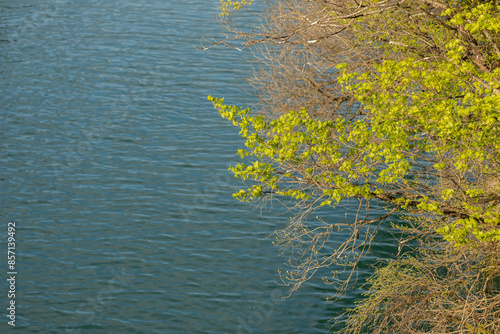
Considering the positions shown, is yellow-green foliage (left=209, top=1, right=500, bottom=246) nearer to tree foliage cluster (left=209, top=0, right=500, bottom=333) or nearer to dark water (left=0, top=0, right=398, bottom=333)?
tree foliage cluster (left=209, top=0, right=500, bottom=333)

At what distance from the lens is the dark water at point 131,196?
2009cm

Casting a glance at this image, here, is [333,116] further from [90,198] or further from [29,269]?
[29,269]

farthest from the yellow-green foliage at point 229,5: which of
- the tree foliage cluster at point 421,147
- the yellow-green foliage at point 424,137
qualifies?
the yellow-green foliage at point 424,137

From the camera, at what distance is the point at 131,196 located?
89.1 ft

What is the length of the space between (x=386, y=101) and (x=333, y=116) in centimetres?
1047

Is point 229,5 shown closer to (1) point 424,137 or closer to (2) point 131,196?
(2) point 131,196

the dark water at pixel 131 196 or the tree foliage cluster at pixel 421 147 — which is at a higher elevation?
the tree foliage cluster at pixel 421 147

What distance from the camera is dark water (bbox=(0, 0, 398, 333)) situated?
65.9 feet

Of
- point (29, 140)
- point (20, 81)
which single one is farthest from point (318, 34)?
point (20, 81)

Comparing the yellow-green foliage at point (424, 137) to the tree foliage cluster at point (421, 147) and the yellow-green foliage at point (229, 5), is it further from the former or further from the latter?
the yellow-green foliage at point (229, 5)

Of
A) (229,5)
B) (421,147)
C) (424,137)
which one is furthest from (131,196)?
(424,137)

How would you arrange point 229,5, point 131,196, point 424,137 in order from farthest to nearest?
point 131,196 → point 229,5 → point 424,137

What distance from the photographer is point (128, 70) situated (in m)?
41.4

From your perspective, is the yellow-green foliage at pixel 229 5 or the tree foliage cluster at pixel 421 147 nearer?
the tree foliage cluster at pixel 421 147
